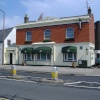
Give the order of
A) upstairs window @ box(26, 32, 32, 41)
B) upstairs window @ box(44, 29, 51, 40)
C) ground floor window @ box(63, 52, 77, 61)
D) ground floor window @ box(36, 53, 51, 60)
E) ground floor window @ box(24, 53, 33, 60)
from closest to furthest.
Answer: ground floor window @ box(63, 52, 77, 61)
ground floor window @ box(36, 53, 51, 60)
upstairs window @ box(44, 29, 51, 40)
ground floor window @ box(24, 53, 33, 60)
upstairs window @ box(26, 32, 32, 41)

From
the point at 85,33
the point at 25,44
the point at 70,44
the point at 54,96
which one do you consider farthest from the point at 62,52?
the point at 54,96

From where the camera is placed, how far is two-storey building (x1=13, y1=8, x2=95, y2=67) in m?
34.3

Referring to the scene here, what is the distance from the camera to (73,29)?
35188mm

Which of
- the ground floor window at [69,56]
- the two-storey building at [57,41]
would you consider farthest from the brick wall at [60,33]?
the ground floor window at [69,56]

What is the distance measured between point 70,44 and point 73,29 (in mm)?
2203

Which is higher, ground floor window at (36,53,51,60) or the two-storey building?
the two-storey building

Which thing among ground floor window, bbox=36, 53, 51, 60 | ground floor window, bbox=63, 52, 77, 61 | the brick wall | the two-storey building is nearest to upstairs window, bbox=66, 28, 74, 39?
the two-storey building

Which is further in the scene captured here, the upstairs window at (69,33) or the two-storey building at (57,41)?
the upstairs window at (69,33)

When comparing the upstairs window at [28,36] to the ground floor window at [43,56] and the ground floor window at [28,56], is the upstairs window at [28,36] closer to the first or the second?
the ground floor window at [28,56]

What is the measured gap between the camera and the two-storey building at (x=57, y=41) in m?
34.3

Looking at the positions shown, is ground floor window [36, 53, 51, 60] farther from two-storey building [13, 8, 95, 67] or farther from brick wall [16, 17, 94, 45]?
brick wall [16, 17, 94, 45]

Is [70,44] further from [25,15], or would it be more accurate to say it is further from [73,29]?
[25,15]

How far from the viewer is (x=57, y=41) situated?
120 feet

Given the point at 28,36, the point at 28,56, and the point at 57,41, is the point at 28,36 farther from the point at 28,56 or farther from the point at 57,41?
the point at 57,41
